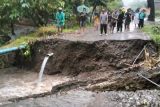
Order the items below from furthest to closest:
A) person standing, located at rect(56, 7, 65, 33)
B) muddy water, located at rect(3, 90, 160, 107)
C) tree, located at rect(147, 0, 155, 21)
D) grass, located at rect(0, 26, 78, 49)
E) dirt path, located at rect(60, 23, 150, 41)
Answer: tree, located at rect(147, 0, 155, 21) < person standing, located at rect(56, 7, 65, 33) < grass, located at rect(0, 26, 78, 49) < dirt path, located at rect(60, 23, 150, 41) < muddy water, located at rect(3, 90, 160, 107)

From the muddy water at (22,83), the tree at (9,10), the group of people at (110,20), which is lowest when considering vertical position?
the muddy water at (22,83)

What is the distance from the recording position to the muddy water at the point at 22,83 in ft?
70.7

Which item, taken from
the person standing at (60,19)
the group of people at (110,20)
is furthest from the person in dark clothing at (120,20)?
the person standing at (60,19)

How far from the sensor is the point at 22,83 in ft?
76.7

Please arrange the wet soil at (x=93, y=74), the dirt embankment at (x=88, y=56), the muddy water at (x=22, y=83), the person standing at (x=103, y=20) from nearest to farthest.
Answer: the wet soil at (x=93, y=74) → the dirt embankment at (x=88, y=56) → the muddy water at (x=22, y=83) → the person standing at (x=103, y=20)

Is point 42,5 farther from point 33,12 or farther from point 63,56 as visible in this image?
point 63,56

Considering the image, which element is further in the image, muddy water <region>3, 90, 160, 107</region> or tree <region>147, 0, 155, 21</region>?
tree <region>147, 0, 155, 21</region>

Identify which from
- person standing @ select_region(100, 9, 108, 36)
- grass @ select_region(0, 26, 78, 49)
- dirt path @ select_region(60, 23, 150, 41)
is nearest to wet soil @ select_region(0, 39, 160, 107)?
dirt path @ select_region(60, 23, 150, 41)

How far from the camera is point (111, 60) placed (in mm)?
22078

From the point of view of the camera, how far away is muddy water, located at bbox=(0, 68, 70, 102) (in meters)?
21.5

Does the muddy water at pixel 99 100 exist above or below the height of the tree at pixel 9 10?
below

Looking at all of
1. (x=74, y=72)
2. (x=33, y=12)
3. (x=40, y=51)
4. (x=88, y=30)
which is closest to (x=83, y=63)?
(x=74, y=72)

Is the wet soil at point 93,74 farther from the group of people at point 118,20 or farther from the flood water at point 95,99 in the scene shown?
the group of people at point 118,20

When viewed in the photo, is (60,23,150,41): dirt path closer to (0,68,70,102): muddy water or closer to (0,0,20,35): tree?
(0,68,70,102): muddy water
